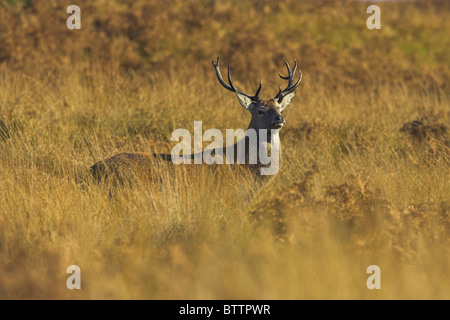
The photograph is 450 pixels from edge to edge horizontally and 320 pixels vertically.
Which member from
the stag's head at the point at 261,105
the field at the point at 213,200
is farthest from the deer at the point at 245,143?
the field at the point at 213,200

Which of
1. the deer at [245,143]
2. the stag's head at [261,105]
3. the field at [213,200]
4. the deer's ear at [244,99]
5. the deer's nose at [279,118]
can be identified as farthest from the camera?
the deer's ear at [244,99]

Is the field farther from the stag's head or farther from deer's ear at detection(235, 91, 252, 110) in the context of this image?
deer's ear at detection(235, 91, 252, 110)

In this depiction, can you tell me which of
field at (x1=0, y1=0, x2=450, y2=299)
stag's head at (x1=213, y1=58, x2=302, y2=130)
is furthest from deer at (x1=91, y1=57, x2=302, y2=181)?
field at (x1=0, y1=0, x2=450, y2=299)

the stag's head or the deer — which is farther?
the stag's head

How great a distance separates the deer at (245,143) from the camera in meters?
6.99

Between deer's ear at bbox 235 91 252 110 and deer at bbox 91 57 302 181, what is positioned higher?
deer's ear at bbox 235 91 252 110

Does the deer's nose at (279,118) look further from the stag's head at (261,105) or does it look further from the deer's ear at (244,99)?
the deer's ear at (244,99)

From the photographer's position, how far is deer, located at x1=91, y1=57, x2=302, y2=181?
6.99 m

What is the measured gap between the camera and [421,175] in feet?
23.4

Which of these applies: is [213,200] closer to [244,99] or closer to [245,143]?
[245,143]

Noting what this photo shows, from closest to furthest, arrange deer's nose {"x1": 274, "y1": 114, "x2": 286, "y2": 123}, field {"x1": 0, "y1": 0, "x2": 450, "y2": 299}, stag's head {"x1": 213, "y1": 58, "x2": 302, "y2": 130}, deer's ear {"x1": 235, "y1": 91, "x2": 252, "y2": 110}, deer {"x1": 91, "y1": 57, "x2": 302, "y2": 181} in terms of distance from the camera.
A: field {"x1": 0, "y1": 0, "x2": 450, "y2": 299}, deer {"x1": 91, "y1": 57, "x2": 302, "y2": 181}, deer's nose {"x1": 274, "y1": 114, "x2": 286, "y2": 123}, stag's head {"x1": 213, "y1": 58, "x2": 302, "y2": 130}, deer's ear {"x1": 235, "y1": 91, "x2": 252, "y2": 110}

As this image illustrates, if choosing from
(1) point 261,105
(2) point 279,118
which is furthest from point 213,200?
(1) point 261,105

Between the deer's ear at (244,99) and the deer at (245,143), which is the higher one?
the deer's ear at (244,99)

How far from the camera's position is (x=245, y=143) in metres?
7.54
